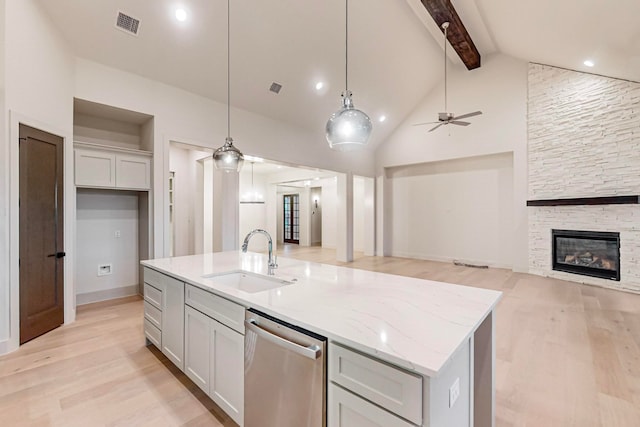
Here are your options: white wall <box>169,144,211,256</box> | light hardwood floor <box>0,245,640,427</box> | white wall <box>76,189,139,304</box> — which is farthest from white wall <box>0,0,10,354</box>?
white wall <box>169,144,211,256</box>

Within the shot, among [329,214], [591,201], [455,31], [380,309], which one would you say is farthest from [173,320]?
[329,214]

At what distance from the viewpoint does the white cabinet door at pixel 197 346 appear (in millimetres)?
1966

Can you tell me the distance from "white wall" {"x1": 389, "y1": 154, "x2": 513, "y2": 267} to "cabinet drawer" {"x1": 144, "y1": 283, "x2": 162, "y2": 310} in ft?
22.1

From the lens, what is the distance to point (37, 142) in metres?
3.07

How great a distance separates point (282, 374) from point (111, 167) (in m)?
3.92

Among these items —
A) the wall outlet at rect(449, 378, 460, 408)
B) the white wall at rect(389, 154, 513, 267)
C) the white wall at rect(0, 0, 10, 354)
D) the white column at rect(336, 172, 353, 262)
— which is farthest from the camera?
the white column at rect(336, 172, 353, 262)

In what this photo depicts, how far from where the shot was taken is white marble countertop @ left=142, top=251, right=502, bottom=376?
104 cm

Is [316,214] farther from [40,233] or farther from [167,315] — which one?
[167,315]

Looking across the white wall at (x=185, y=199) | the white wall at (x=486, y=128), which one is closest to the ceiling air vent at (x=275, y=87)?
the white wall at (x=185, y=199)

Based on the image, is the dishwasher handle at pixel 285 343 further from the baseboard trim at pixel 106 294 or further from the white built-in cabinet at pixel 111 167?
the baseboard trim at pixel 106 294

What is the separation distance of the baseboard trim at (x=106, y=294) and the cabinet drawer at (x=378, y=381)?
15.1 feet

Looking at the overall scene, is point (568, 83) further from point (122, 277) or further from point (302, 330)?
point (122, 277)

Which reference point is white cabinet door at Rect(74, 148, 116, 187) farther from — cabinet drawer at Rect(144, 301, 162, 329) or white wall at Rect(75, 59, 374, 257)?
cabinet drawer at Rect(144, 301, 162, 329)

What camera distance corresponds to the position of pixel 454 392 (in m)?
1.12
